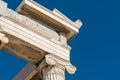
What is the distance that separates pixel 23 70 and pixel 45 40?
4.48 m

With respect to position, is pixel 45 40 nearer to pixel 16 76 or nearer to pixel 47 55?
pixel 47 55

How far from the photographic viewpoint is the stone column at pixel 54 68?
3212 cm

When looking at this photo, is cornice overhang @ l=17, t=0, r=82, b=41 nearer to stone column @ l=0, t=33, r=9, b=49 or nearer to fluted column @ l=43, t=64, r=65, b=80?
stone column @ l=0, t=33, r=9, b=49

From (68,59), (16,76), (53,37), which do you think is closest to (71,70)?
(68,59)

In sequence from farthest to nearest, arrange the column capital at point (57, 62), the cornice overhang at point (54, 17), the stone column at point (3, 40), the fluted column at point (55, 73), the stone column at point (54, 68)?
the cornice overhang at point (54, 17) < the column capital at point (57, 62) < the stone column at point (54, 68) < the fluted column at point (55, 73) < the stone column at point (3, 40)

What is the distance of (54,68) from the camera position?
3247 cm

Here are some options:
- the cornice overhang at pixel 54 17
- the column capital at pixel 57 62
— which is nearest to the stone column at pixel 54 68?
the column capital at pixel 57 62

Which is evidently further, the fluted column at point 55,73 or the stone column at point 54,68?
the stone column at point 54,68

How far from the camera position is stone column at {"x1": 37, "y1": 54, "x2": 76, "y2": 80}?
32125mm

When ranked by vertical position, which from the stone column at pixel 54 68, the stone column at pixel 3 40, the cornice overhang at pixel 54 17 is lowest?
the stone column at pixel 3 40

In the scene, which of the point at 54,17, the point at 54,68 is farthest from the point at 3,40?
the point at 54,17

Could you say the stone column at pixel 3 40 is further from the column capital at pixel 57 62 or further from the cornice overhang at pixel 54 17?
the column capital at pixel 57 62

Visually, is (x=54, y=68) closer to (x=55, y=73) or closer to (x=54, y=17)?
(x=55, y=73)

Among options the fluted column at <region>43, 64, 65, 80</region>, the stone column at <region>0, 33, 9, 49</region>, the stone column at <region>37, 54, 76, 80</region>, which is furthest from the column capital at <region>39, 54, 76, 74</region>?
the stone column at <region>0, 33, 9, 49</region>
